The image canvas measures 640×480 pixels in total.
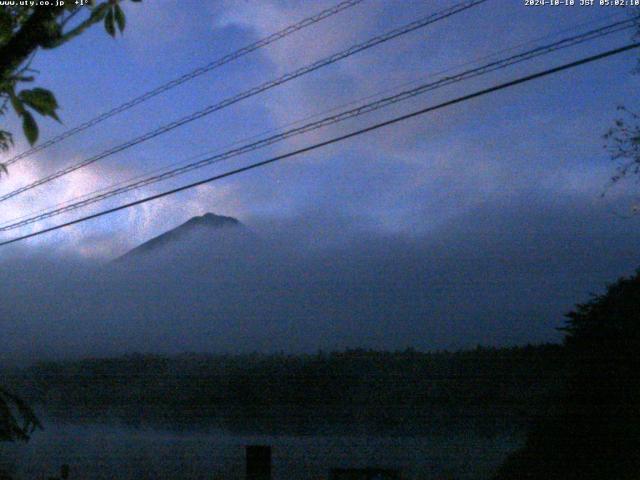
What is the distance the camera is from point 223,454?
14.3 m

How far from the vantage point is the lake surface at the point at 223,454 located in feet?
37.6

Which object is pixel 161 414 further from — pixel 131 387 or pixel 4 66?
pixel 4 66

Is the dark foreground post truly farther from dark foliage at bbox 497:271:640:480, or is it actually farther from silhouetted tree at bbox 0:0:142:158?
silhouetted tree at bbox 0:0:142:158

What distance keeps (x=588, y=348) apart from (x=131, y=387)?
1233cm

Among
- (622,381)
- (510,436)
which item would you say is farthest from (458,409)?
(622,381)

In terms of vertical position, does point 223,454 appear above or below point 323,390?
below

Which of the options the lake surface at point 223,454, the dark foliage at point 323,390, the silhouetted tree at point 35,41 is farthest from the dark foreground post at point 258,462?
the silhouetted tree at point 35,41

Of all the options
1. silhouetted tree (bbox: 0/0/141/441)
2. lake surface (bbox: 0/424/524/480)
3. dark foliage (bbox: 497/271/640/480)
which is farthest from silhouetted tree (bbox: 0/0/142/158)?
lake surface (bbox: 0/424/524/480)

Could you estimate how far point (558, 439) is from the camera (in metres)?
9.83

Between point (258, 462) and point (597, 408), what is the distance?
16.4ft

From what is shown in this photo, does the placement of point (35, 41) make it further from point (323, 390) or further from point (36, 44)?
point (323, 390)

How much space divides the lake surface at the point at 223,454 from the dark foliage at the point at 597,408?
44.9 inches

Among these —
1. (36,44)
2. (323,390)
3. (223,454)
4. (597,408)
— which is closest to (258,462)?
(323,390)

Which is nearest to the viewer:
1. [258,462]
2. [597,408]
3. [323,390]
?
[597,408]
